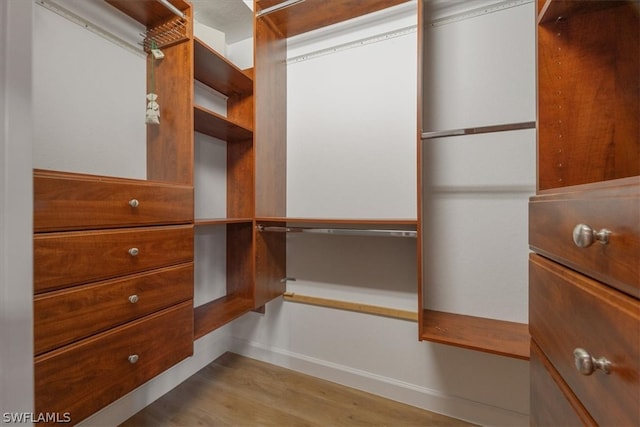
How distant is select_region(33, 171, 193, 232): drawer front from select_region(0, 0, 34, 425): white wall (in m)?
0.32

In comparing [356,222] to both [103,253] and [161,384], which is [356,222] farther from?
[161,384]

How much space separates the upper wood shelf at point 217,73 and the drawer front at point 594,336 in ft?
5.21

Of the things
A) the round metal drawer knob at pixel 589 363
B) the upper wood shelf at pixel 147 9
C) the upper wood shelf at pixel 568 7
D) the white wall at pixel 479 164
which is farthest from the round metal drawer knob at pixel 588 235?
the upper wood shelf at pixel 147 9

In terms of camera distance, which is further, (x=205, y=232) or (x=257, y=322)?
(x=257, y=322)

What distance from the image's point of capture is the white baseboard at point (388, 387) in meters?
1.32

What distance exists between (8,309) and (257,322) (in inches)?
62.4

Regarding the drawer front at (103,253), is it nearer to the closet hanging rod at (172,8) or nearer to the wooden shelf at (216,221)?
the wooden shelf at (216,221)

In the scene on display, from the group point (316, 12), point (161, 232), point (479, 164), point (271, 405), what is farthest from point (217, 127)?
point (271, 405)

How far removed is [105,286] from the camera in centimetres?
89

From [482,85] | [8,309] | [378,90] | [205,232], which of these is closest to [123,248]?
[8,309]

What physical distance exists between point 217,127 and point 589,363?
5.40 feet

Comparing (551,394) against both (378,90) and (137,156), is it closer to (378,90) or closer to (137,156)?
(378,90)

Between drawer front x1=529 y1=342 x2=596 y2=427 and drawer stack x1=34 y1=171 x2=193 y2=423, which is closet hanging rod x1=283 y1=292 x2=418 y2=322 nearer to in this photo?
drawer stack x1=34 y1=171 x2=193 y2=423

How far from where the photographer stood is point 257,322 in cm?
192
